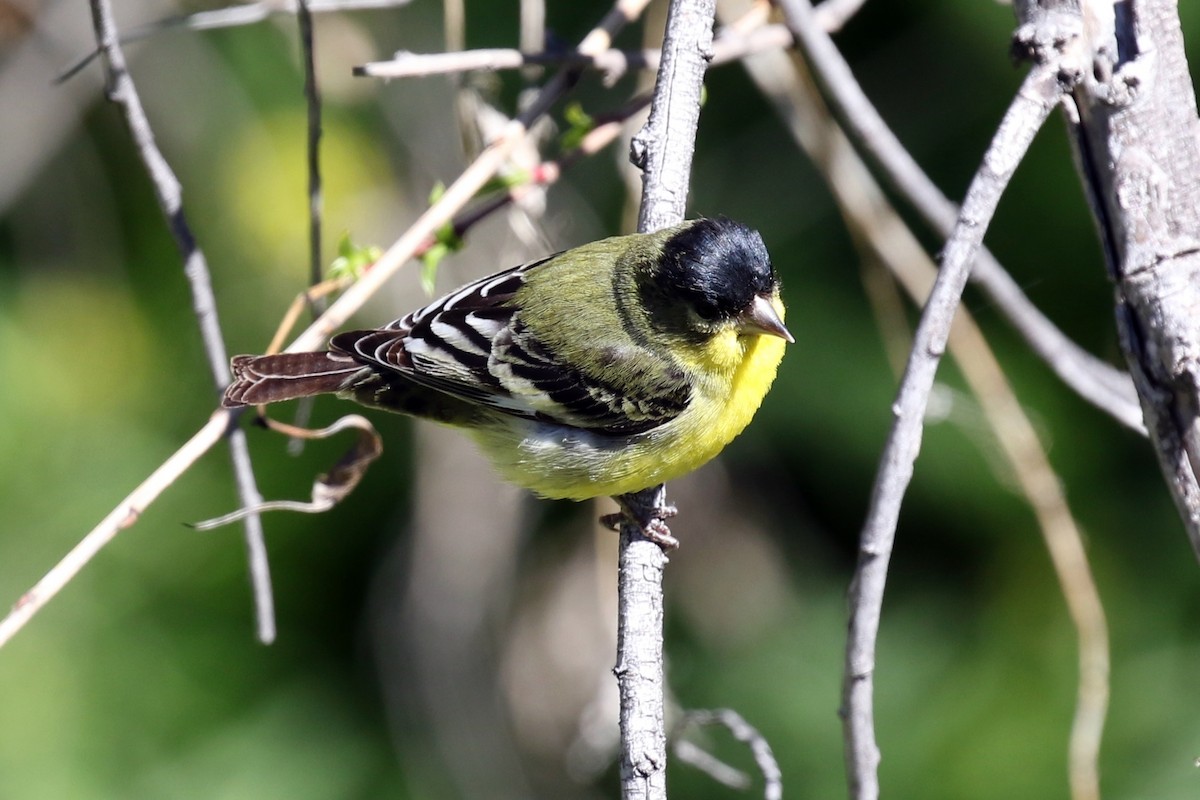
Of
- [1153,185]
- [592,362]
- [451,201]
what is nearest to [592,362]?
[592,362]

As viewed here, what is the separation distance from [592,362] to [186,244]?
111cm

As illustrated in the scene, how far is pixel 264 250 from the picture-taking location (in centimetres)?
469

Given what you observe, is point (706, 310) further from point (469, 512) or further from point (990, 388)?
point (469, 512)

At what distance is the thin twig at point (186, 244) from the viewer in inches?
99.0

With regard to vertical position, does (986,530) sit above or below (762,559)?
below

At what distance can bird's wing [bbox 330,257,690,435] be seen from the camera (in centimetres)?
309

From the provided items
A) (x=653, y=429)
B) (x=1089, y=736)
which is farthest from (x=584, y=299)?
(x=1089, y=736)

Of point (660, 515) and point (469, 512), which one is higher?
point (469, 512)

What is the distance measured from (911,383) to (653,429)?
1312 millimetres

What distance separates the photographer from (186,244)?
8.75 feet

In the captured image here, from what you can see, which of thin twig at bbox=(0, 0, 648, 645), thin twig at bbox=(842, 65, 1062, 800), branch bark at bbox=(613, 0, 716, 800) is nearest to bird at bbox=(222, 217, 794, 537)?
branch bark at bbox=(613, 0, 716, 800)

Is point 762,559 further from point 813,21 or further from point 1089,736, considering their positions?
point 813,21

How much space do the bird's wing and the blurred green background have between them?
93 cm

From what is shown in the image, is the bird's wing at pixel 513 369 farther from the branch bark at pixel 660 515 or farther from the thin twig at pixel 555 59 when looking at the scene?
the thin twig at pixel 555 59
